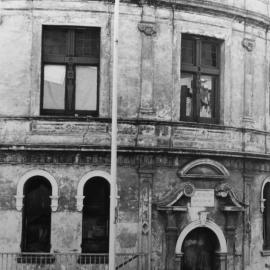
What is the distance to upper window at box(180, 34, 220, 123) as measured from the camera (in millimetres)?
19125

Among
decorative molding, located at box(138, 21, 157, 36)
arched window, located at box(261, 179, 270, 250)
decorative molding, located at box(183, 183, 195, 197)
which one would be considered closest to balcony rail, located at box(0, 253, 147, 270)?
decorative molding, located at box(183, 183, 195, 197)

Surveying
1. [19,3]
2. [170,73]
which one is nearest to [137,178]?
[170,73]

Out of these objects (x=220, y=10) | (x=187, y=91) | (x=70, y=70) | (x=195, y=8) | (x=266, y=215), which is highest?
(x=220, y=10)

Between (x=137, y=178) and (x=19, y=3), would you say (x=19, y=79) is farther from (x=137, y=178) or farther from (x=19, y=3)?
(x=137, y=178)

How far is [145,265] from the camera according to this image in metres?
17.5

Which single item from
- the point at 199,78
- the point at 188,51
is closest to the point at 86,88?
the point at 188,51

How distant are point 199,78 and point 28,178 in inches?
236

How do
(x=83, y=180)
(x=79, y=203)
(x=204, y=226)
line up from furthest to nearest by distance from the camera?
(x=204, y=226) → (x=83, y=180) → (x=79, y=203)

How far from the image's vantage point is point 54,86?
18281 mm

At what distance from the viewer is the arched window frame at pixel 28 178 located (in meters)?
17.4

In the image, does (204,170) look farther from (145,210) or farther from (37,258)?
(37,258)

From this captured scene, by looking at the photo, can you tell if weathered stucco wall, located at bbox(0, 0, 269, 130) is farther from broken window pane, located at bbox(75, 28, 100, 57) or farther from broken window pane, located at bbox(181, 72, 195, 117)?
broken window pane, located at bbox(181, 72, 195, 117)

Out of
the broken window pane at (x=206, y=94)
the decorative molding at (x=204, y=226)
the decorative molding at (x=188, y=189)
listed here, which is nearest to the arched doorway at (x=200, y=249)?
the decorative molding at (x=204, y=226)

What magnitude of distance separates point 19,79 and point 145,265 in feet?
20.8
